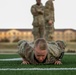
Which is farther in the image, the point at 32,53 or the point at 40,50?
the point at 32,53

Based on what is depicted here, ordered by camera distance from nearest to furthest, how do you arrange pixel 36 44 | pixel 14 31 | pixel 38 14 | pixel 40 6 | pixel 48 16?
pixel 36 44 → pixel 40 6 → pixel 38 14 → pixel 48 16 → pixel 14 31

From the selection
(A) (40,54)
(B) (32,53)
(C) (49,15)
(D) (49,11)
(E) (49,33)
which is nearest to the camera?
(A) (40,54)

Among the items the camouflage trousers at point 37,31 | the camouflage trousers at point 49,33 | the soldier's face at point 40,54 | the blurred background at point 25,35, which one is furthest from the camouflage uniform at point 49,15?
the blurred background at point 25,35

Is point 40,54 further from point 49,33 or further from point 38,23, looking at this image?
point 49,33

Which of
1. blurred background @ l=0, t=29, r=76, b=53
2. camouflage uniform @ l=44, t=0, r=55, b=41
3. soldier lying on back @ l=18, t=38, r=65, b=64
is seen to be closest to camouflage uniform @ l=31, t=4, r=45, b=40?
soldier lying on back @ l=18, t=38, r=65, b=64

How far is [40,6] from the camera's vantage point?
40.2 ft

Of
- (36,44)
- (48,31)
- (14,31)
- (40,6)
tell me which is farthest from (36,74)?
(14,31)

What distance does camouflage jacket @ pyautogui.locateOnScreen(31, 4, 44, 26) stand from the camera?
12211 millimetres

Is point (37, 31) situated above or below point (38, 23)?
below

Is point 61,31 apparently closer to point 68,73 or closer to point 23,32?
point 23,32

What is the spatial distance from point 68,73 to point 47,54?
2215 millimetres

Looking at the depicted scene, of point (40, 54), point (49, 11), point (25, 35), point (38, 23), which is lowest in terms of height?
point (25, 35)

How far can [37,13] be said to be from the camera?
12.8 metres

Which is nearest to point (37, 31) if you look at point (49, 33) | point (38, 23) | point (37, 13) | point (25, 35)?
point (38, 23)
